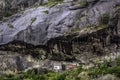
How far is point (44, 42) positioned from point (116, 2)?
1768 centimetres

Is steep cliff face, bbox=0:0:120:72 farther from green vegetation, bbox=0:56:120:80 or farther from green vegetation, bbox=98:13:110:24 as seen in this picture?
green vegetation, bbox=0:56:120:80

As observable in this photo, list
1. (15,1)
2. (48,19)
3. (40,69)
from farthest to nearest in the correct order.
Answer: (15,1) → (48,19) → (40,69)

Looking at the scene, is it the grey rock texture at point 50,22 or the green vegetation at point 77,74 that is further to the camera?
the grey rock texture at point 50,22

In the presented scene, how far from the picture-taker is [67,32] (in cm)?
7981

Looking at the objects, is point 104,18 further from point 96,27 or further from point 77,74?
point 77,74

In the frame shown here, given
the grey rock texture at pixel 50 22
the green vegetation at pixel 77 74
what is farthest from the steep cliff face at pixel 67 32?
the green vegetation at pixel 77 74

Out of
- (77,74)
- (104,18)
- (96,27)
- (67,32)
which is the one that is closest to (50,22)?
(67,32)

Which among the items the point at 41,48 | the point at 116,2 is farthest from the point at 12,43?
the point at 116,2

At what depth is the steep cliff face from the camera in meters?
78.0

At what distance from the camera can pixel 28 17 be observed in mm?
86375

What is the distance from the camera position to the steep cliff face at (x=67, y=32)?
78.0 meters

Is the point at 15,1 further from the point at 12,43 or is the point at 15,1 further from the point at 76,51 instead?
the point at 76,51

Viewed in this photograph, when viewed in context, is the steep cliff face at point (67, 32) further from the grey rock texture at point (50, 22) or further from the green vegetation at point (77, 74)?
the green vegetation at point (77, 74)

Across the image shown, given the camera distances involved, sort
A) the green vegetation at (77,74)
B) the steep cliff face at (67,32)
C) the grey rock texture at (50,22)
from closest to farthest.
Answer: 1. the green vegetation at (77,74)
2. the steep cliff face at (67,32)
3. the grey rock texture at (50,22)
